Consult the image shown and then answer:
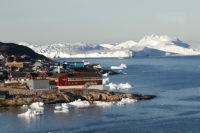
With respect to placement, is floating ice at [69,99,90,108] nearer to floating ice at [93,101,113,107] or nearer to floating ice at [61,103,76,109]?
floating ice at [61,103,76,109]

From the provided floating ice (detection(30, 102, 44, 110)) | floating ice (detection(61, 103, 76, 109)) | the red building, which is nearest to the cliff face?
the red building

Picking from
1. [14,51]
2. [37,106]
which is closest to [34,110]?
[37,106]

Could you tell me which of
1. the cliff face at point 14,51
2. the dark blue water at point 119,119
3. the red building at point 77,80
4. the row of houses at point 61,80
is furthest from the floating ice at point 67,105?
the cliff face at point 14,51

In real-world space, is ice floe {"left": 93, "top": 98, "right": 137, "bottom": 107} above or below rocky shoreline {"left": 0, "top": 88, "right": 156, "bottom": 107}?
below

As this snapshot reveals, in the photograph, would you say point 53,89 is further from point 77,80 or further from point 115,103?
point 115,103

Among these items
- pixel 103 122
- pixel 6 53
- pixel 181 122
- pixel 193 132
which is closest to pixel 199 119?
pixel 181 122

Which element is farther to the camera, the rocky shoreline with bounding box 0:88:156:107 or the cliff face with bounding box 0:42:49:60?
the cliff face with bounding box 0:42:49:60

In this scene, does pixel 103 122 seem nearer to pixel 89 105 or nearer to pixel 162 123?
pixel 162 123

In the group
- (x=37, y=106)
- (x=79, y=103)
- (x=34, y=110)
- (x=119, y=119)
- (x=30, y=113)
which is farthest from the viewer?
(x=79, y=103)

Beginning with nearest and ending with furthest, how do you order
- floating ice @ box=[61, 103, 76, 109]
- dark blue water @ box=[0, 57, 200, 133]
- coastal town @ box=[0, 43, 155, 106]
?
1. dark blue water @ box=[0, 57, 200, 133]
2. floating ice @ box=[61, 103, 76, 109]
3. coastal town @ box=[0, 43, 155, 106]
